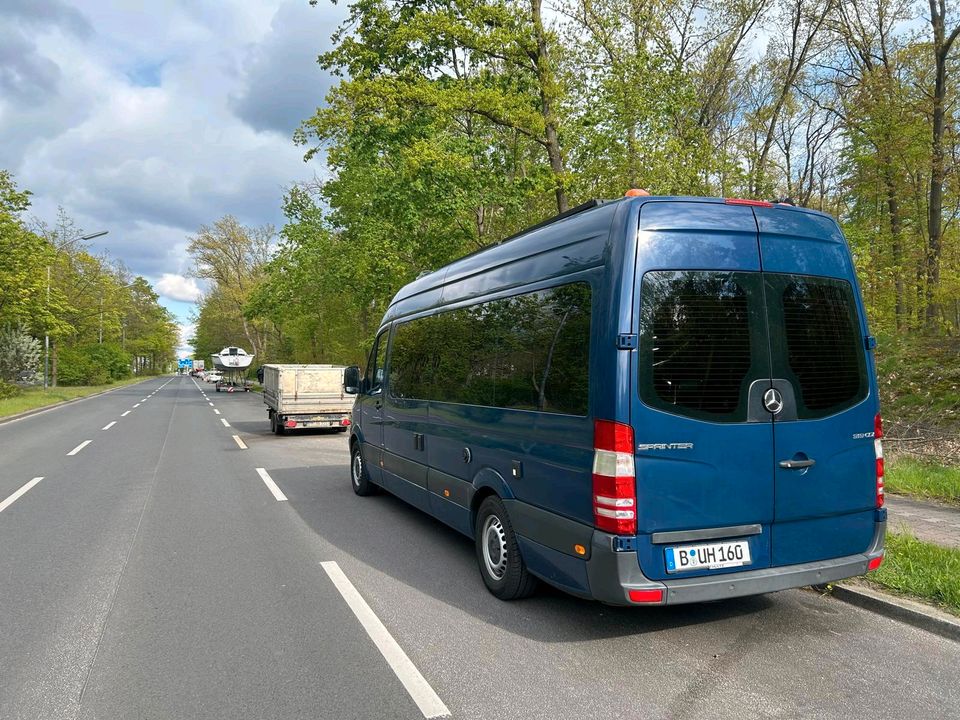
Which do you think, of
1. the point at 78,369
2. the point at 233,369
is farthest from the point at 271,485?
the point at 78,369

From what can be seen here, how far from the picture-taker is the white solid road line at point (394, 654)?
3225 mm

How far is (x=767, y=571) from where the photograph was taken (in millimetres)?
3875

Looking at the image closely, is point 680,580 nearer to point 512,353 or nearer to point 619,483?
point 619,483

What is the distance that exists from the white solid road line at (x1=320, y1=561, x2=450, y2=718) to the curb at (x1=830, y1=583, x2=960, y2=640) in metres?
3.12

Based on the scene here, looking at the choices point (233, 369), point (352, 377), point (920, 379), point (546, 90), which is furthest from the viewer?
point (233, 369)

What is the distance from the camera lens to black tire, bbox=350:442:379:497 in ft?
→ 28.3

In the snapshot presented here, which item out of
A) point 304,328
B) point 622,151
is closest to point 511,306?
point 622,151

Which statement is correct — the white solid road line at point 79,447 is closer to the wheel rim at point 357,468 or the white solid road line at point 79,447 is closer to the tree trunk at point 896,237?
the wheel rim at point 357,468

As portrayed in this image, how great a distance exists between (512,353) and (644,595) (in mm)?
1887

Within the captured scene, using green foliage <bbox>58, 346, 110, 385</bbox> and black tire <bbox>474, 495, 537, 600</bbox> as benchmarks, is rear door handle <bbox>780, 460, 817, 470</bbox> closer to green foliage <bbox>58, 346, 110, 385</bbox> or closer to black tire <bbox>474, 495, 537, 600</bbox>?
black tire <bbox>474, 495, 537, 600</bbox>

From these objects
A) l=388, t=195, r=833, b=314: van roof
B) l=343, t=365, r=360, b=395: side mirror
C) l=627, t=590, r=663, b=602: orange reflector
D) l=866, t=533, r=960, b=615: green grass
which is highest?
l=388, t=195, r=833, b=314: van roof

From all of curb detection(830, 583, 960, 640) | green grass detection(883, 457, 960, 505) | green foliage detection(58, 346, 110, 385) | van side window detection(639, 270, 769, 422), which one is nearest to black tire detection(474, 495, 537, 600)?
van side window detection(639, 270, 769, 422)

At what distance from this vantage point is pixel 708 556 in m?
3.76

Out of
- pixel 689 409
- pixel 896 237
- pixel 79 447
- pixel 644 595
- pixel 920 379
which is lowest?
pixel 79 447
